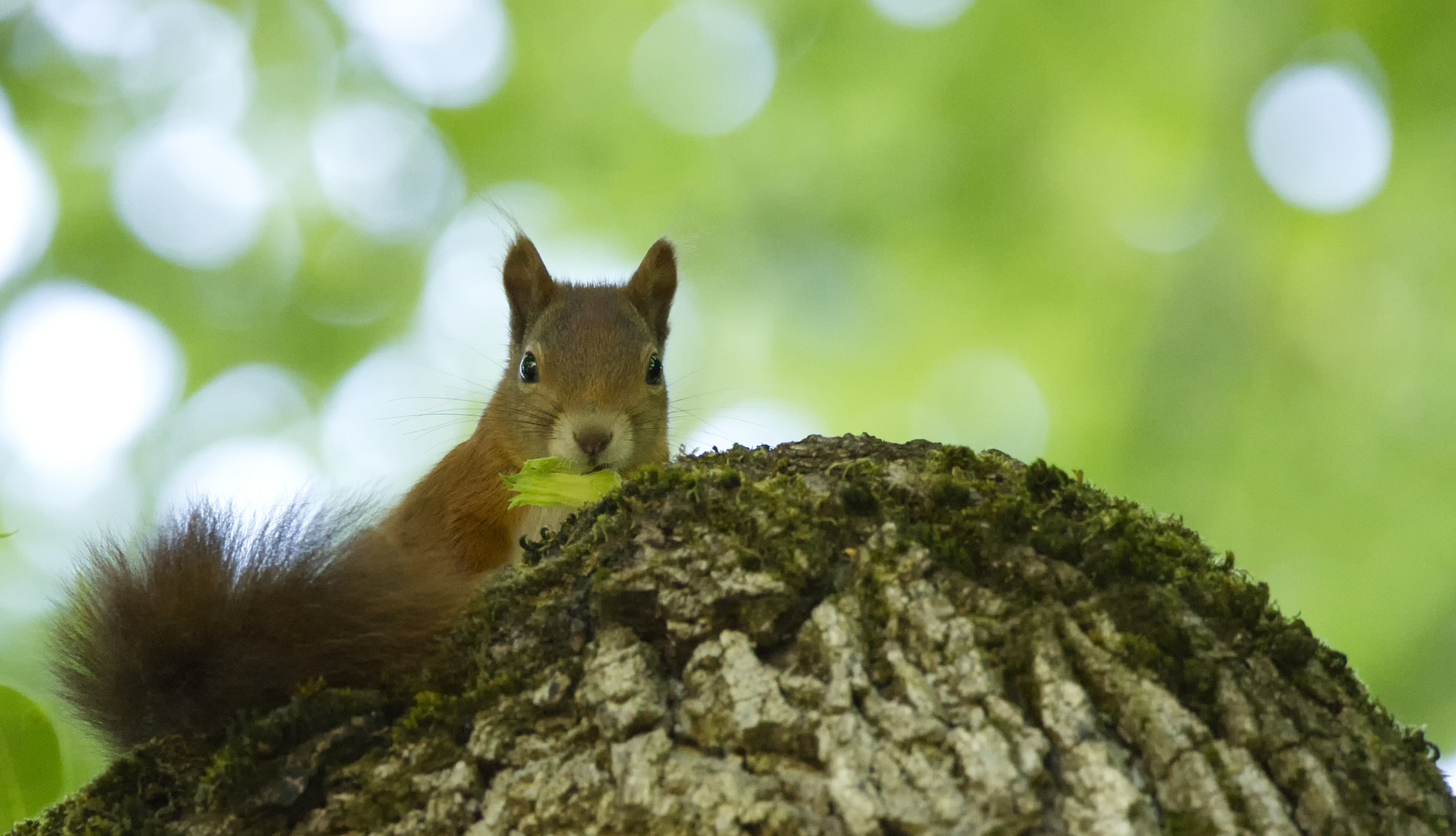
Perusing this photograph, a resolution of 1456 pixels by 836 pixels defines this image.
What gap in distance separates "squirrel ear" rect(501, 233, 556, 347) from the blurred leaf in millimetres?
2329

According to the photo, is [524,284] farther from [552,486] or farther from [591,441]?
[552,486]

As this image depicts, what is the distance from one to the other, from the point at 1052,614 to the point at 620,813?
578 millimetres

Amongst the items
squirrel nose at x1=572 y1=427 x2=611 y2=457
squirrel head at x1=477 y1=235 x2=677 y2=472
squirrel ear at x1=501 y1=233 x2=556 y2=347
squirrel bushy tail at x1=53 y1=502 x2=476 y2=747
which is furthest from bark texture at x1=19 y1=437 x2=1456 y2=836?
squirrel ear at x1=501 y1=233 x2=556 y2=347

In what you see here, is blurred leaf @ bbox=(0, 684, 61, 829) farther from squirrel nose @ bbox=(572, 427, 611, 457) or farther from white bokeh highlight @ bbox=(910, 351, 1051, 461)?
white bokeh highlight @ bbox=(910, 351, 1051, 461)

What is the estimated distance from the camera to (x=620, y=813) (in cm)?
132

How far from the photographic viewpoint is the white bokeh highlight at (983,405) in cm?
510

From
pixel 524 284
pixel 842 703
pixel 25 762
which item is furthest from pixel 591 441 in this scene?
pixel 842 703

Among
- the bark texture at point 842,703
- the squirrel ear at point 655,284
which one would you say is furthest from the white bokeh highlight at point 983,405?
the bark texture at point 842,703

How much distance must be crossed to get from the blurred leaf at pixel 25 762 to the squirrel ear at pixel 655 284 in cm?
251

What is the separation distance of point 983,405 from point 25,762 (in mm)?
4041

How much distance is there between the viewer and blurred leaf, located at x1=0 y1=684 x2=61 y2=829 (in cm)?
181

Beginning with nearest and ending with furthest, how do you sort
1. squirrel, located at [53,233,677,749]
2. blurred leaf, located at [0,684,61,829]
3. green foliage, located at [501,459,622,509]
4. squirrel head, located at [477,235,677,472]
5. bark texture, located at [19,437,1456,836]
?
bark texture, located at [19,437,1456,836], squirrel, located at [53,233,677,749], blurred leaf, located at [0,684,61,829], green foliage, located at [501,459,622,509], squirrel head, located at [477,235,677,472]

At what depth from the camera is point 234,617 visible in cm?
161

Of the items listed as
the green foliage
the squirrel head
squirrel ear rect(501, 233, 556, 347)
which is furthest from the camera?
squirrel ear rect(501, 233, 556, 347)
